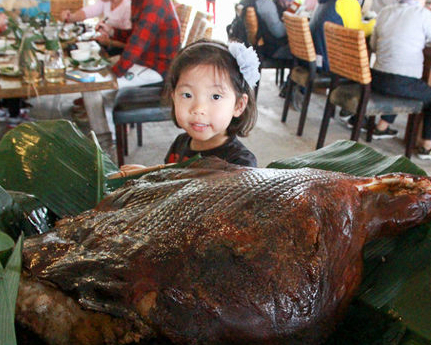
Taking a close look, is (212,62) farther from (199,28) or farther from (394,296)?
(199,28)

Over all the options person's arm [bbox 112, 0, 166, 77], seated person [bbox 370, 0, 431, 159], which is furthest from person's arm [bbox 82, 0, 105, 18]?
seated person [bbox 370, 0, 431, 159]

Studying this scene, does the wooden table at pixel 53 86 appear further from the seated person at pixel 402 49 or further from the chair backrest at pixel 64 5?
the chair backrest at pixel 64 5

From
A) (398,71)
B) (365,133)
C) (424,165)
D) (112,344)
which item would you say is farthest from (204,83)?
(365,133)

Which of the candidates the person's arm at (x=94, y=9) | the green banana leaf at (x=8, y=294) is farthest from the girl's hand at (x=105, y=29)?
the green banana leaf at (x=8, y=294)

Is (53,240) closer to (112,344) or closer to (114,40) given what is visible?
(112,344)

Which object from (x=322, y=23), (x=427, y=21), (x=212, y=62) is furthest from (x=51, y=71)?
(x=427, y=21)

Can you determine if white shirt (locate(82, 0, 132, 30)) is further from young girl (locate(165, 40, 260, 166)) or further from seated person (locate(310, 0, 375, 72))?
young girl (locate(165, 40, 260, 166))

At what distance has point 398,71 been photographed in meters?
3.24

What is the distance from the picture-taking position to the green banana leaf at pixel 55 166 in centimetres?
92

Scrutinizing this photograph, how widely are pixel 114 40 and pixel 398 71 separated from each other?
96.0 inches

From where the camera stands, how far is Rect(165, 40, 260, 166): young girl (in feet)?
4.17

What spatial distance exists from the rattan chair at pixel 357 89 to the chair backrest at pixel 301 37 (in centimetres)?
31

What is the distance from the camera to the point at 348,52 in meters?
3.07

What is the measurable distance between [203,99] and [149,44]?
211 cm
